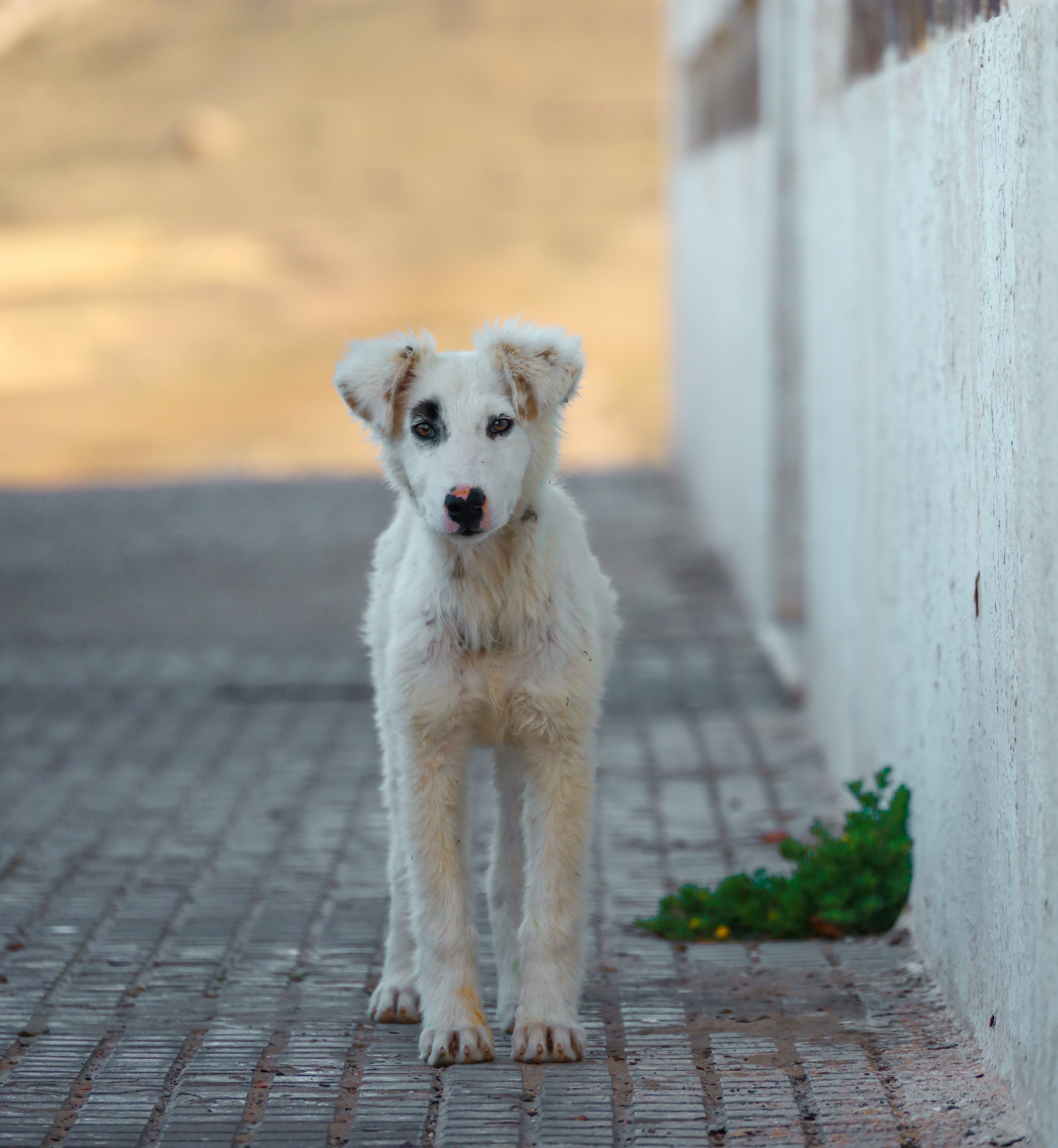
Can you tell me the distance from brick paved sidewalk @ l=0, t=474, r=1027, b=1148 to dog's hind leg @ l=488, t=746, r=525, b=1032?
0.24 m

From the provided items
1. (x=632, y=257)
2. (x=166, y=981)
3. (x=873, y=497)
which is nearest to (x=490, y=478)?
(x=166, y=981)

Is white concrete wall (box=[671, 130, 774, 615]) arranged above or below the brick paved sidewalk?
above

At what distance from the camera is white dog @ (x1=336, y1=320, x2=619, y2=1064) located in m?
4.66

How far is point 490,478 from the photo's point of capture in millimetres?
4504

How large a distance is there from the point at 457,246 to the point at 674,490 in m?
21.9

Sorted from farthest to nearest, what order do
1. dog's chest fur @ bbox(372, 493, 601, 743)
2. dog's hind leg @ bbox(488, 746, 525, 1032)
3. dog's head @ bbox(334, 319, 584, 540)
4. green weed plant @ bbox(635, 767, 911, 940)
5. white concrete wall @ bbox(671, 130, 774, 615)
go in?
1. white concrete wall @ bbox(671, 130, 774, 615)
2. green weed plant @ bbox(635, 767, 911, 940)
3. dog's hind leg @ bbox(488, 746, 525, 1032)
4. dog's chest fur @ bbox(372, 493, 601, 743)
5. dog's head @ bbox(334, 319, 584, 540)

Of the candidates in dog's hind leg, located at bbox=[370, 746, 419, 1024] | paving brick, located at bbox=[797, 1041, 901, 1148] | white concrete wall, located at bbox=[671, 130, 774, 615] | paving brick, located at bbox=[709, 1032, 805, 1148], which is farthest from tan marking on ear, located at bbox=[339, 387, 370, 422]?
white concrete wall, located at bbox=[671, 130, 774, 615]

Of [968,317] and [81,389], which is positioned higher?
[968,317]

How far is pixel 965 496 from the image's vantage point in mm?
Result: 4930

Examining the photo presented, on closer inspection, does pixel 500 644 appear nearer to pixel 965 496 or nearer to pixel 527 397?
pixel 527 397

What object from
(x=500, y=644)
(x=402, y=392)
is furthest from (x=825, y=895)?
(x=402, y=392)

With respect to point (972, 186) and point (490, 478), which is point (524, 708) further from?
point (972, 186)

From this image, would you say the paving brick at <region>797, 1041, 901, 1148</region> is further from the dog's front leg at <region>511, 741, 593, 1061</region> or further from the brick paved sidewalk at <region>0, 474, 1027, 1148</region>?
the dog's front leg at <region>511, 741, 593, 1061</region>

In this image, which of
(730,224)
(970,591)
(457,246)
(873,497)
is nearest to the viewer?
(970,591)
